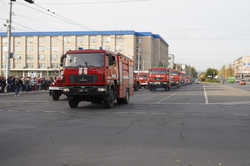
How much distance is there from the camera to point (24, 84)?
1344 inches

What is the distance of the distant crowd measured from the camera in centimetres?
2728

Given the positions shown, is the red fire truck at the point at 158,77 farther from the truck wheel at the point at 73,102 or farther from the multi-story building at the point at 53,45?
the multi-story building at the point at 53,45

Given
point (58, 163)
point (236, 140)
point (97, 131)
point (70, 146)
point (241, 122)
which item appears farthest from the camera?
point (241, 122)

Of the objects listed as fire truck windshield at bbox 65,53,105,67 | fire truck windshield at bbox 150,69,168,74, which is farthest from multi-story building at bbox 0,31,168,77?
fire truck windshield at bbox 65,53,105,67

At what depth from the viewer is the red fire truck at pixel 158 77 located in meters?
39.2

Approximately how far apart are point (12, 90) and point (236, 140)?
2802 cm

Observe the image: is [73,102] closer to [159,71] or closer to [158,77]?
[158,77]

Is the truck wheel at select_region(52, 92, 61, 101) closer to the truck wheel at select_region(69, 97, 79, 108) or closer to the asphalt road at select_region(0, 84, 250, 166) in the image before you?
the truck wheel at select_region(69, 97, 79, 108)

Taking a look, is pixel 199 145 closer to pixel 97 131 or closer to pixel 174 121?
pixel 97 131

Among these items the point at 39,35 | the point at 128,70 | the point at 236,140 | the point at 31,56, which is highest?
the point at 39,35

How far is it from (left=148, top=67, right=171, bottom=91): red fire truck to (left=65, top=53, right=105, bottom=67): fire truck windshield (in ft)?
80.2

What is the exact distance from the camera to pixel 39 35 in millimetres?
92250

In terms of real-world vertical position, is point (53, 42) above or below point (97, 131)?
above

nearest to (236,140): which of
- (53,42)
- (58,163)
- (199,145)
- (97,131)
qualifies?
(199,145)
